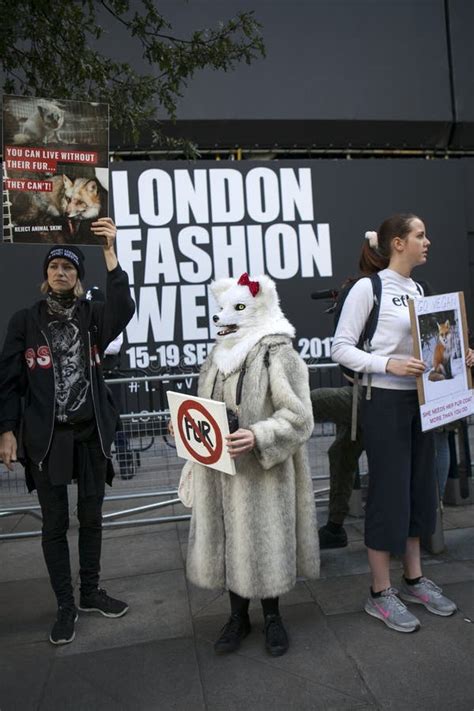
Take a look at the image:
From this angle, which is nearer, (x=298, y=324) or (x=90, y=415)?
(x=90, y=415)

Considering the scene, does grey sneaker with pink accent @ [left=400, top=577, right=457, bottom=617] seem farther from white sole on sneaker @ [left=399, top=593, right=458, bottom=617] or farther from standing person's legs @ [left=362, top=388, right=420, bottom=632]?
standing person's legs @ [left=362, top=388, right=420, bottom=632]

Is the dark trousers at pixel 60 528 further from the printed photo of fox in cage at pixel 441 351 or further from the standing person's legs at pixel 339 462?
the printed photo of fox in cage at pixel 441 351

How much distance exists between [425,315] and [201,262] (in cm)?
800

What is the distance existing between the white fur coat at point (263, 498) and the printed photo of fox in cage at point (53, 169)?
1149 millimetres

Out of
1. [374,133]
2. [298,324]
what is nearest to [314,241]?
[298,324]

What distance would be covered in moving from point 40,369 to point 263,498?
1.46 m

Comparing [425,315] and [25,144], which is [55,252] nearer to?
Answer: [25,144]

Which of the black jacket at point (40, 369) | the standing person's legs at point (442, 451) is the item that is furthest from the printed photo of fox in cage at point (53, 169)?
the standing person's legs at point (442, 451)

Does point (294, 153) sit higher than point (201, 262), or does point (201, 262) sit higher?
point (294, 153)

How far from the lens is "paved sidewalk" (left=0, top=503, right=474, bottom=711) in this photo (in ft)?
8.64

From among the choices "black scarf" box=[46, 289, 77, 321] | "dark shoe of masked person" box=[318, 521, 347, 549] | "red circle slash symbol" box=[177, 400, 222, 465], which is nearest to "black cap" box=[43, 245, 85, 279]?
"black scarf" box=[46, 289, 77, 321]

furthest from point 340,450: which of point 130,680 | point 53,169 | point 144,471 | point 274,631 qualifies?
point 53,169

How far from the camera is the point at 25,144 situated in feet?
10.0

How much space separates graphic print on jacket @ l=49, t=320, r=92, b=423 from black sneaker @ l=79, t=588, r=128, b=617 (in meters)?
1.17
